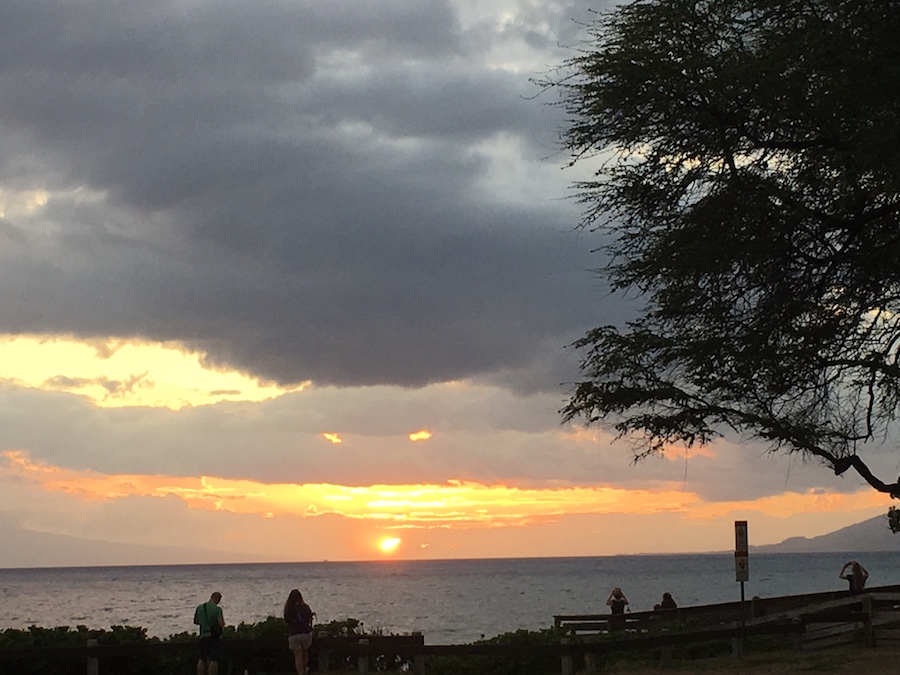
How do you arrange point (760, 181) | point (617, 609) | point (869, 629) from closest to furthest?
point (760, 181) < point (869, 629) < point (617, 609)

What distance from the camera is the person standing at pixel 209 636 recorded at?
2173 cm

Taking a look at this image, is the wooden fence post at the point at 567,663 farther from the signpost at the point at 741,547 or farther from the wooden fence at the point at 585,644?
the signpost at the point at 741,547

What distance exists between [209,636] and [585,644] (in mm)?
7108

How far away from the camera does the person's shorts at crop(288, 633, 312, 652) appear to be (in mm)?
22047

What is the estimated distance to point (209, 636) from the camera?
861 inches

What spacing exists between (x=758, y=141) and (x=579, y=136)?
2963 millimetres

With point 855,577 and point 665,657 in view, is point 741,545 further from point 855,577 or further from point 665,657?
point 855,577

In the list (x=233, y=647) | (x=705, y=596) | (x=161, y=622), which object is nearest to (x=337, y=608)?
(x=161, y=622)

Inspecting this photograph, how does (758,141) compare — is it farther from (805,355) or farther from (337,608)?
(337,608)

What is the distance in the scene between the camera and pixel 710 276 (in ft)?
56.6

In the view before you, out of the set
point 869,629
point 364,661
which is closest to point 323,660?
point 364,661

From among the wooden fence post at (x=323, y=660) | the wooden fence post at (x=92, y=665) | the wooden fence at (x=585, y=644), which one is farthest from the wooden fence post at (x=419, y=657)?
the wooden fence post at (x=92, y=665)

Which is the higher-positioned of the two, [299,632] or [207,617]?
[207,617]

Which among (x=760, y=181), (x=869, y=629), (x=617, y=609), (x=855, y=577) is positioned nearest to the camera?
(x=760, y=181)
